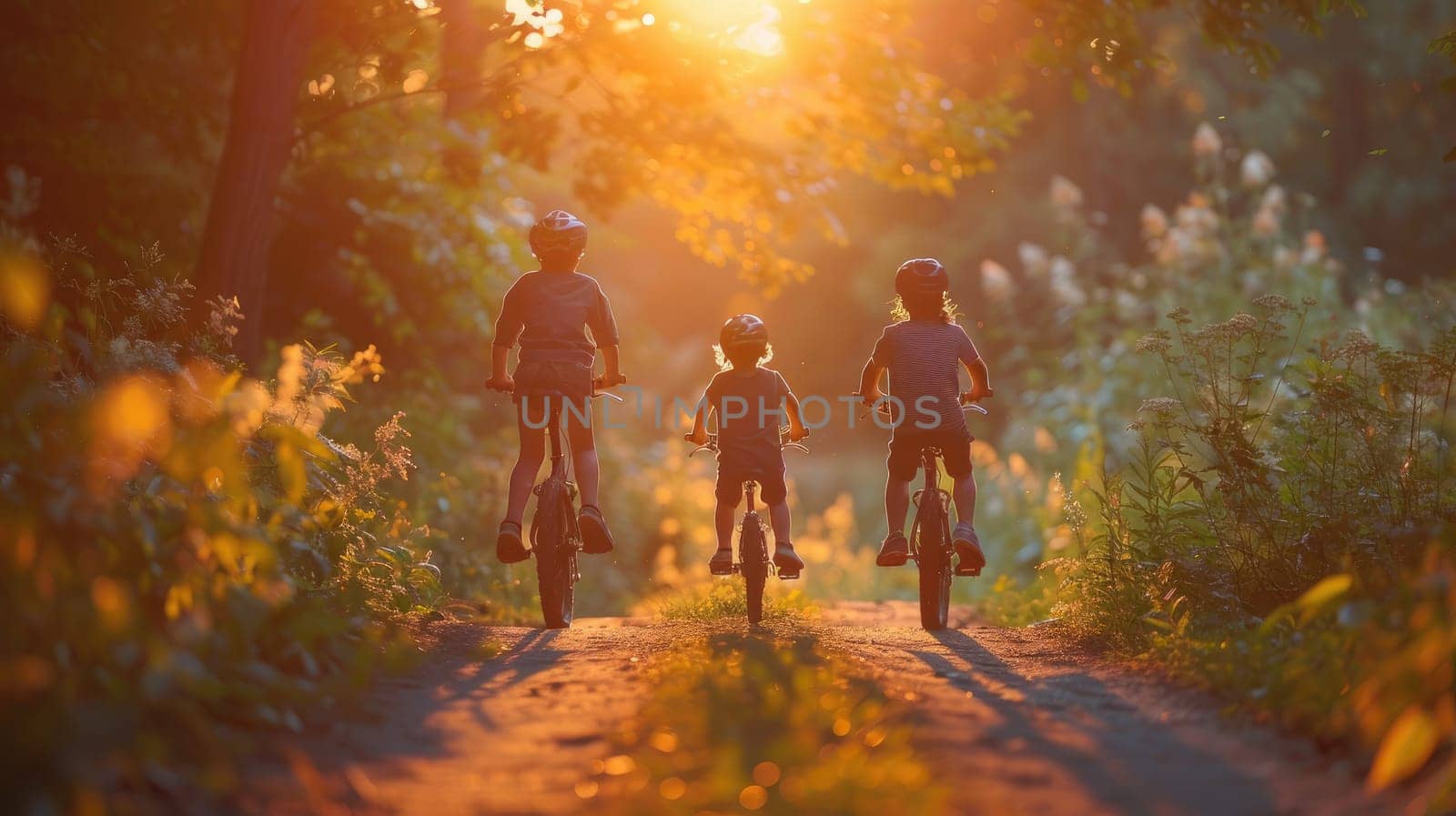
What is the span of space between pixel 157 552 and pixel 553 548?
135 inches

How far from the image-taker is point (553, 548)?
7652 millimetres

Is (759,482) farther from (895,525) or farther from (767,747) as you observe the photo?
(767,747)

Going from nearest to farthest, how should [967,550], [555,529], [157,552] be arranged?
1. [157,552]
2. [967,550]
3. [555,529]

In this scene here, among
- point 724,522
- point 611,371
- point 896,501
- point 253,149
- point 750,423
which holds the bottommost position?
point 724,522

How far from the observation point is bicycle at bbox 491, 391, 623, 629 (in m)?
7.63

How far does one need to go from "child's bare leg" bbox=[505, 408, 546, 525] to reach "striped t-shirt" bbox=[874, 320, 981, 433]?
191 cm

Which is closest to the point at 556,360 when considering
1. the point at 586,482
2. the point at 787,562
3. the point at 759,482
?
the point at 586,482

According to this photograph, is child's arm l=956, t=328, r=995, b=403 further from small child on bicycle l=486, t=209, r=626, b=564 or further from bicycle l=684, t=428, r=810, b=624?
small child on bicycle l=486, t=209, r=626, b=564

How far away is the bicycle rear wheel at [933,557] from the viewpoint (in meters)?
7.56

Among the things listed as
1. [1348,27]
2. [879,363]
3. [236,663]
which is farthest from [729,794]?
[1348,27]

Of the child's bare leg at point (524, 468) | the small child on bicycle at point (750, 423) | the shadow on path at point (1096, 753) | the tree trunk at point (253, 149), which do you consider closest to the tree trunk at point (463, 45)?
the tree trunk at point (253, 149)

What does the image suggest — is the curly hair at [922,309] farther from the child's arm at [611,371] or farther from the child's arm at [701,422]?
the child's arm at [611,371]

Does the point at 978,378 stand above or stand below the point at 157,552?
above

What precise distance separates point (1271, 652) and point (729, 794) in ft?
8.03
